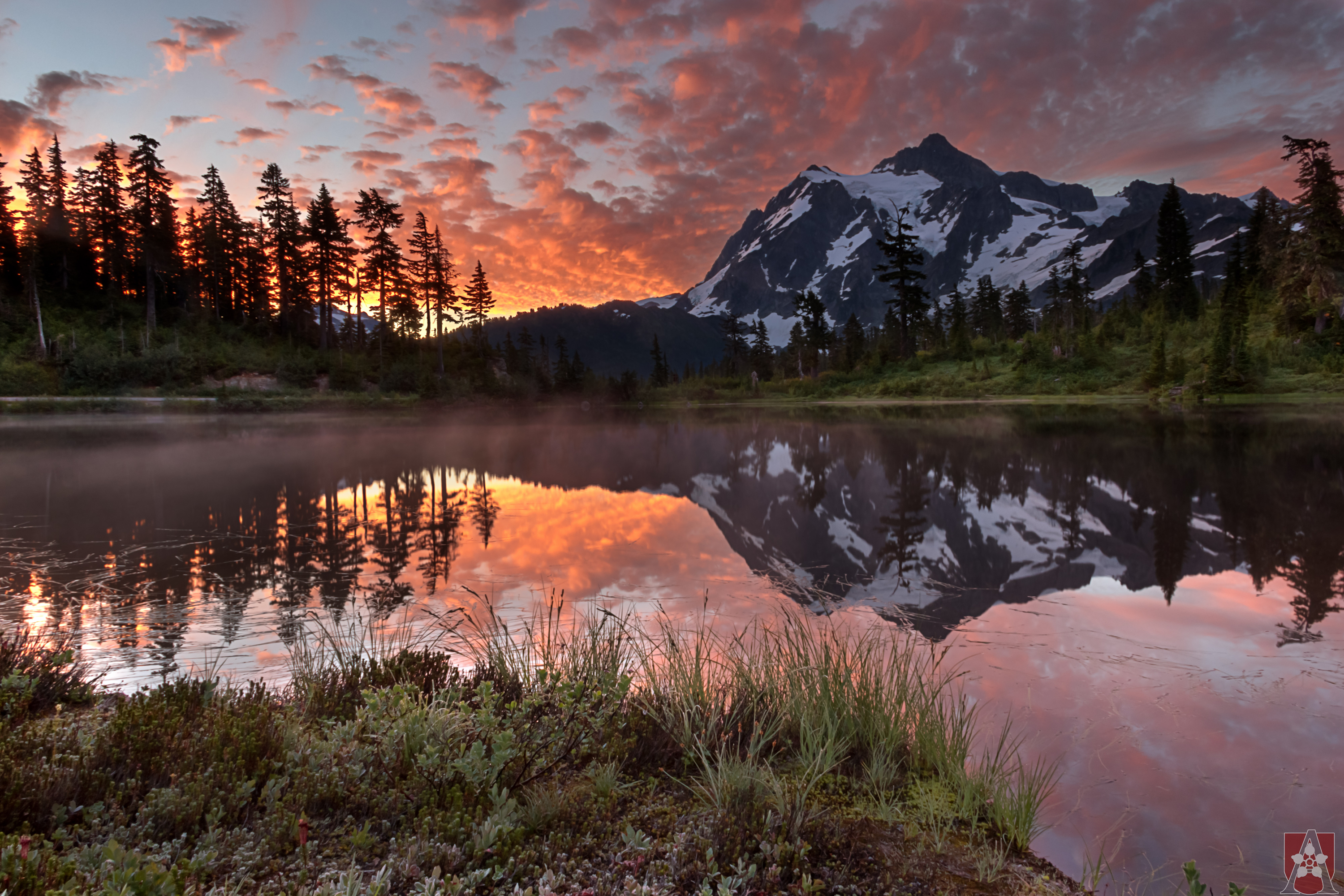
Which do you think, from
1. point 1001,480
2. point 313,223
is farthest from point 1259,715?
point 313,223

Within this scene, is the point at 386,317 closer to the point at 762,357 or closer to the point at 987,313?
the point at 762,357

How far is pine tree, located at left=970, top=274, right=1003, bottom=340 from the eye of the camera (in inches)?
3548

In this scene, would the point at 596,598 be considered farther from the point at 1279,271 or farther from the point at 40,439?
the point at 1279,271

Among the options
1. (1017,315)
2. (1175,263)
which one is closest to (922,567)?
(1175,263)

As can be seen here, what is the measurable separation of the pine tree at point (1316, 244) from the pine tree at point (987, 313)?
33018 mm

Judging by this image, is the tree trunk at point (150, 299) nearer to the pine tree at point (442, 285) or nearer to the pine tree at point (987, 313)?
the pine tree at point (442, 285)

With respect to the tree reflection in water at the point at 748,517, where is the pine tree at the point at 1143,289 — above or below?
above

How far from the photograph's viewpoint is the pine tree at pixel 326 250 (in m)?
60.7

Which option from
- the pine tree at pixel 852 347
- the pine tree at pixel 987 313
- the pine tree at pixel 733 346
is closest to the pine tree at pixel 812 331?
the pine tree at pixel 852 347

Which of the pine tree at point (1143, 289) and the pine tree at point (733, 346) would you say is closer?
the pine tree at point (1143, 289)

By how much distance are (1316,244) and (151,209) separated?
95.7 metres

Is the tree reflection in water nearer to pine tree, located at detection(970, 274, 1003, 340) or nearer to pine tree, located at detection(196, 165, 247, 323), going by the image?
pine tree, located at detection(196, 165, 247, 323)

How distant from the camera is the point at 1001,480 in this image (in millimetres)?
16812

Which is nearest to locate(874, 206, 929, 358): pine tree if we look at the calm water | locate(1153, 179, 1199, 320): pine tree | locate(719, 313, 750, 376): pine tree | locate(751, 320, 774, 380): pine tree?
locate(1153, 179, 1199, 320): pine tree
